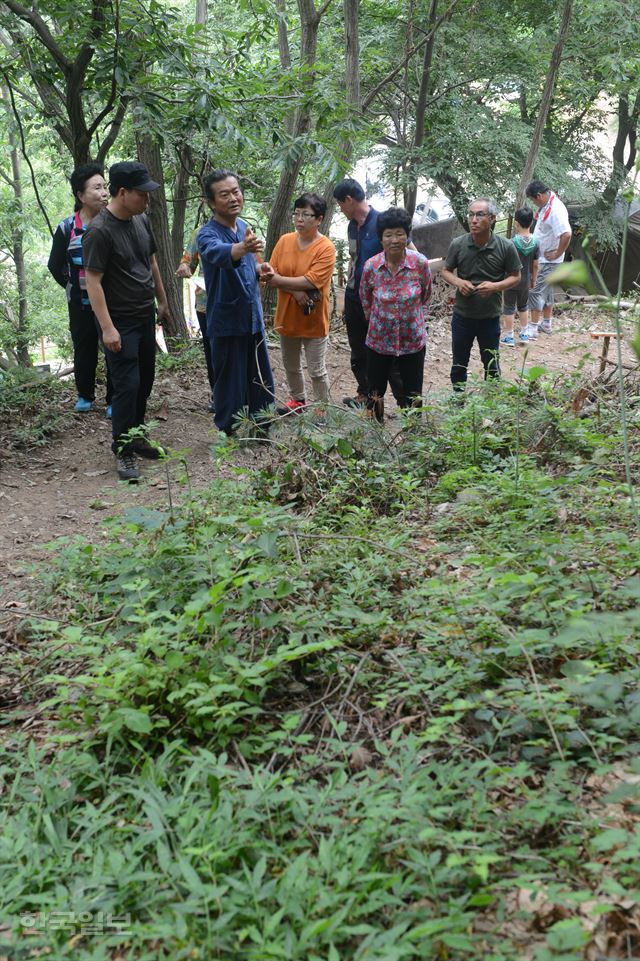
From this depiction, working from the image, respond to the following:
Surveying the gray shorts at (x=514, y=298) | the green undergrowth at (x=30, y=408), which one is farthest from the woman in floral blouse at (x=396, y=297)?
the gray shorts at (x=514, y=298)

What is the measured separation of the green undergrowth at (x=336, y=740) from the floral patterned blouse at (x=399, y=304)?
2.32 meters

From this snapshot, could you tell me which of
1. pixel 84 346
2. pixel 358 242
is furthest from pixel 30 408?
pixel 358 242

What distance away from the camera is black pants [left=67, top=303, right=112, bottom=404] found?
7176 millimetres

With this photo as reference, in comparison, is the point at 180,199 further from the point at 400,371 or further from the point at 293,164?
the point at 400,371

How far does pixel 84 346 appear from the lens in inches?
290

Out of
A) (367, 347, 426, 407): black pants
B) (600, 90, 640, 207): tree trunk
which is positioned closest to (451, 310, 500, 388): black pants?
(367, 347, 426, 407): black pants

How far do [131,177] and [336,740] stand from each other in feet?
14.1

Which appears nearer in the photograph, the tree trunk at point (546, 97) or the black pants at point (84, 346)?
the black pants at point (84, 346)

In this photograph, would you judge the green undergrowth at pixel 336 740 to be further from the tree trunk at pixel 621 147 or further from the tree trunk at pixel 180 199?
the tree trunk at pixel 621 147

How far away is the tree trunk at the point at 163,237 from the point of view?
30.9ft

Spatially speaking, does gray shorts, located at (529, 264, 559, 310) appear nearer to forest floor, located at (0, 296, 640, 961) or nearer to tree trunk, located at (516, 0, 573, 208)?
tree trunk, located at (516, 0, 573, 208)

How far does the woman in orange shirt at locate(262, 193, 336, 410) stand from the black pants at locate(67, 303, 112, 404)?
1568 mm

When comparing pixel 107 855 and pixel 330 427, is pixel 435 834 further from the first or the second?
pixel 330 427

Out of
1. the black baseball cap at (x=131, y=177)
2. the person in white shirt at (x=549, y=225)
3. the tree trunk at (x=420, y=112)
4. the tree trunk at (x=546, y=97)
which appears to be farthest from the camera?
the tree trunk at (x=546, y=97)
